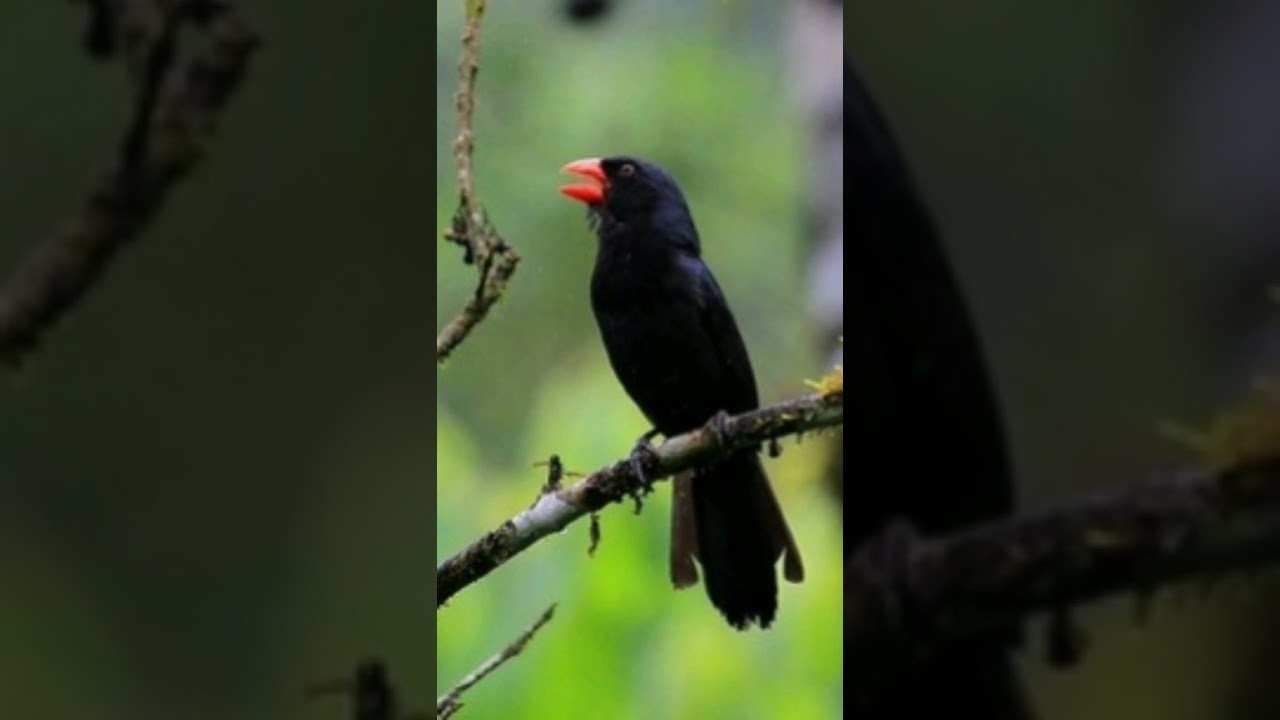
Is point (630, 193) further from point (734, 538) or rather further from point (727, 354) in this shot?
point (734, 538)

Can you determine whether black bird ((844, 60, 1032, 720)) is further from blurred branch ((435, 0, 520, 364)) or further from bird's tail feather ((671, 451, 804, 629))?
blurred branch ((435, 0, 520, 364))

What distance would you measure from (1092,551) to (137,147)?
1.11 m

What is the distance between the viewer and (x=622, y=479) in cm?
228

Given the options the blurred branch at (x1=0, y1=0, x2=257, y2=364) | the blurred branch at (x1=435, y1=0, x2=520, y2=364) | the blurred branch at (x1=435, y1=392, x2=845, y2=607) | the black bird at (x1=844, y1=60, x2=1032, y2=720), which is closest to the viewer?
the blurred branch at (x1=0, y1=0, x2=257, y2=364)

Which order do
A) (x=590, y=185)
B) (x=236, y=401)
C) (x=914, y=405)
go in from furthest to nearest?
(x=590, y=185), (x=236, y=401), (x=914, y=405)

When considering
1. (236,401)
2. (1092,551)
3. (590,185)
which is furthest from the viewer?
(590,185)

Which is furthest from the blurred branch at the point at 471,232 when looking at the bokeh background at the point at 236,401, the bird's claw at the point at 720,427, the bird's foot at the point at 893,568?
the bird's foot at the point at 893,568

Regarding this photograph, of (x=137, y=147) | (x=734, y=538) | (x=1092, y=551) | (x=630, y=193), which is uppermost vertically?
(x=630, y=193)

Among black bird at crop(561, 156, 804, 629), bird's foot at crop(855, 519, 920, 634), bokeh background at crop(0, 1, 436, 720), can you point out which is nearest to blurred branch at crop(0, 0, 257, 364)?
bokeh background at crop(0, 1, 436, 720)

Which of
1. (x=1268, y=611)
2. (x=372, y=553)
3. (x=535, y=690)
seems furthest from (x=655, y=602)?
(x=1268, y=611)

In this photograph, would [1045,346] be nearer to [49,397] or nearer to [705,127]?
[705,127]

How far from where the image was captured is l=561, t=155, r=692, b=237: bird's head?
2.26m

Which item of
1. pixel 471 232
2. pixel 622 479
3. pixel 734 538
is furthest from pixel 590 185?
pixel 734 538

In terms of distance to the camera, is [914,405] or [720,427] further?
[720,427]
